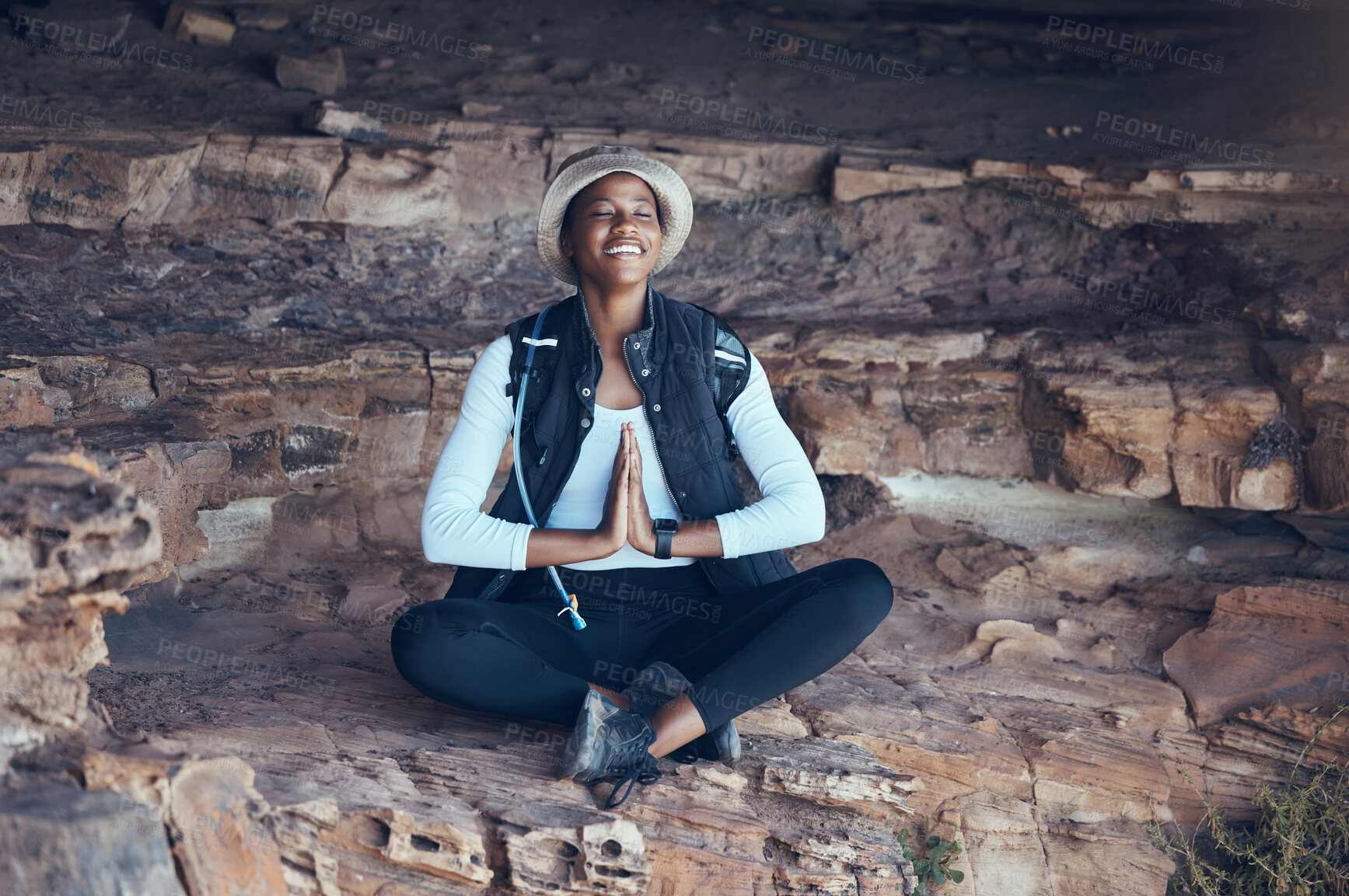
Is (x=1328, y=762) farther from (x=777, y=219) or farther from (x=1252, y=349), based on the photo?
(x=777, y=219)

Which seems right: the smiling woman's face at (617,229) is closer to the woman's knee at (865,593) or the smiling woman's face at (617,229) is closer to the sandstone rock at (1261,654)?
the woman's knee at (865,593)

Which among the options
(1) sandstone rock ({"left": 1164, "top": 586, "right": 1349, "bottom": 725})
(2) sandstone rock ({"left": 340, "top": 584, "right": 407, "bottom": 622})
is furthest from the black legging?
(1) sandstone rock ({"left": 1164, "top": 586, "right": 1349, "bottom": 725})

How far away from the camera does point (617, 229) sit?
2.67m

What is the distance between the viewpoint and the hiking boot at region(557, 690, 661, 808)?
7.42 ft

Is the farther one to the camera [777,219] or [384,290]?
[777,219]

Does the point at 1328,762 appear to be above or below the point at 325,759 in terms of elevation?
above

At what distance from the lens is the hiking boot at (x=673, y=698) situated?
251 cm

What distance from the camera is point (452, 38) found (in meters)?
5.70

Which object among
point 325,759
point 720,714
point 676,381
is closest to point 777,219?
point 676,381

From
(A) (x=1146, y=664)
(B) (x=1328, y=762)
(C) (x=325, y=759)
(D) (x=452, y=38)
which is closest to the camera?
(C) (x=325, y=759)

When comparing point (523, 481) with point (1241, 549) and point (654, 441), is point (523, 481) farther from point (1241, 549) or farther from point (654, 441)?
point (1241, 549)

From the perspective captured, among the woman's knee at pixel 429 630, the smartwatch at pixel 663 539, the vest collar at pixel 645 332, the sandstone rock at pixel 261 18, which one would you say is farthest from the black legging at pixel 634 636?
the sandstone rock at pixel 261 18

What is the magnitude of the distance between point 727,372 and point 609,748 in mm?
1089

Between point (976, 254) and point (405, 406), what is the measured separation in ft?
9.30
